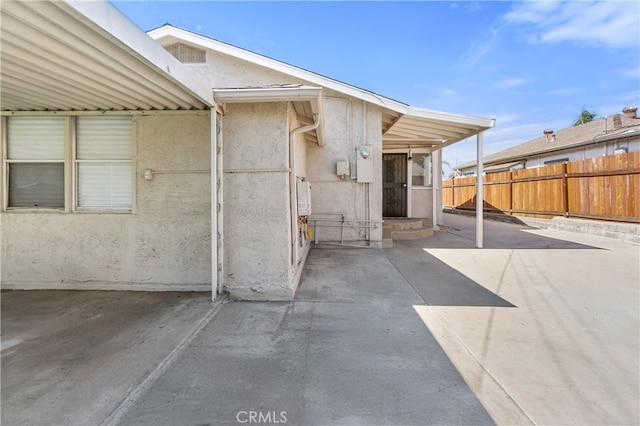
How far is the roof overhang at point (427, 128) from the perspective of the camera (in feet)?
22.4

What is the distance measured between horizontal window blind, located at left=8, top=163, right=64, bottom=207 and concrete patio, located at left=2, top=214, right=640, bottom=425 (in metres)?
1.33

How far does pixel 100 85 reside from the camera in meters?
2.93

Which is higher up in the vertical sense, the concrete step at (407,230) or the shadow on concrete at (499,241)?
the concrete step at (407,230)

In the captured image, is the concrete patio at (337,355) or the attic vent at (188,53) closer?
the concrete patio at (337,355)

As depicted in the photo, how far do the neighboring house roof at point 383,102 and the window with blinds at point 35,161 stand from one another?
15.4 ft

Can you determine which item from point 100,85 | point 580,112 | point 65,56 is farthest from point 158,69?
point 580,112

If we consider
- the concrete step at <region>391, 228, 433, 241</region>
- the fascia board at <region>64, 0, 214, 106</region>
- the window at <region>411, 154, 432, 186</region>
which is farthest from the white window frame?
the window at <region>411, 154, 432, 186</region>

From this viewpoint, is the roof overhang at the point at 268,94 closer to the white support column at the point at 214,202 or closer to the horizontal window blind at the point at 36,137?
the white support column at the point at 214,202

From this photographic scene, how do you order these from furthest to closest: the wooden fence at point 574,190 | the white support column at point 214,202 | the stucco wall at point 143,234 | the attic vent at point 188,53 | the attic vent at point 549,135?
the attic vent at point 549,135, the wooden fence at point 574,190, the attic vent at point 188,53, the stucco wall at point 143,234, the white support column at point 214,202

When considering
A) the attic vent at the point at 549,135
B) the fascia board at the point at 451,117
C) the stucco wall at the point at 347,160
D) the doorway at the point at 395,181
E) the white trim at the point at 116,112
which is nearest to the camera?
the white trim at the point at 116,112

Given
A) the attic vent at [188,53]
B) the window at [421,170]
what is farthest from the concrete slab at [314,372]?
the window at [421,170]

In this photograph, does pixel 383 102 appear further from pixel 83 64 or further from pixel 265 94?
pixel 83 64

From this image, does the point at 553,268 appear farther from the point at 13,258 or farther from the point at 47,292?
the point at 13,258

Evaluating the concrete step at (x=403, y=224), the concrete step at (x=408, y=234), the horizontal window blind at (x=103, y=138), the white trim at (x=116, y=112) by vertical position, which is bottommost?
the concrete step at (x=408, y=234)
